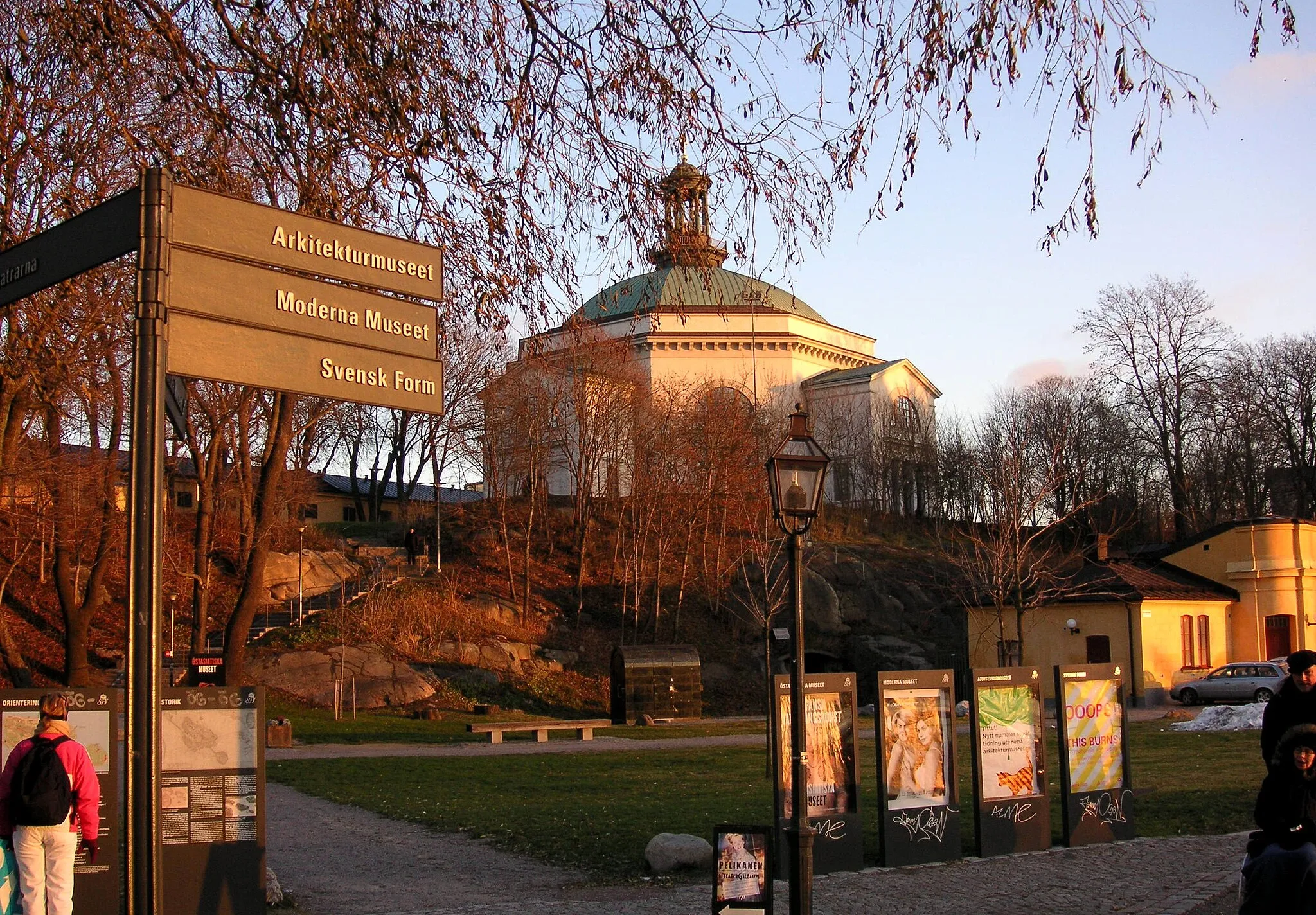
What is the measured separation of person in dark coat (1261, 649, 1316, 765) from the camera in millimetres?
7574

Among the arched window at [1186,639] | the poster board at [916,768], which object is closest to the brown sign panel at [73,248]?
the poster board at [916,768]

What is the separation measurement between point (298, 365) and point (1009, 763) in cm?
897

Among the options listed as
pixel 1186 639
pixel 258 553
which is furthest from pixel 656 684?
pixel 258 553

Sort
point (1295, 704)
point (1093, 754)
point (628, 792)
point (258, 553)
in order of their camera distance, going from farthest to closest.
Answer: point (628, 792) → point (258, 553) → point (1093, 754) → point (1295, 704)

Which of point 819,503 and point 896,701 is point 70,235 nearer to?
point 819,503

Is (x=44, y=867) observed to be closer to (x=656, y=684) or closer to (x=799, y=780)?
(x=799, y=780)

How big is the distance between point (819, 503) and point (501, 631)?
35.1m

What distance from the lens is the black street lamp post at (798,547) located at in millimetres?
8273

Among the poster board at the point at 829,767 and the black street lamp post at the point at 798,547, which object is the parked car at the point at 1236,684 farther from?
the black street lamp post at the point at 798,547

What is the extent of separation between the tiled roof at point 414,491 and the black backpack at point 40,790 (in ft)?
166

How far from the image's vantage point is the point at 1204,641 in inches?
1660

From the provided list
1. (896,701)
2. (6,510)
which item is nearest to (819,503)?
(896,701)

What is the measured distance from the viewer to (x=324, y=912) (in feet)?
31.2

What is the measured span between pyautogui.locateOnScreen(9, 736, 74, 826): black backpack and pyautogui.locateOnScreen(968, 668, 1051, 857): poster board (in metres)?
7.70
